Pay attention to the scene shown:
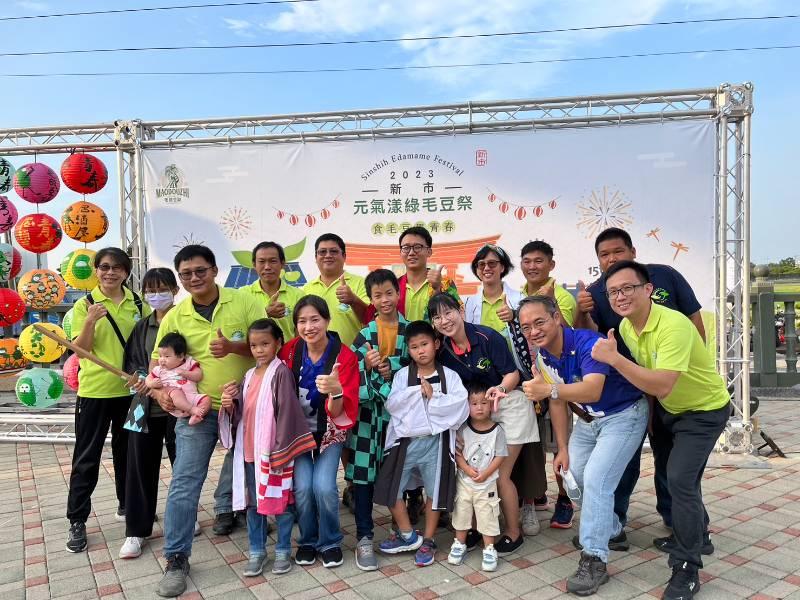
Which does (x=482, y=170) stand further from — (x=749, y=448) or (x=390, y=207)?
(x=749, y=448)

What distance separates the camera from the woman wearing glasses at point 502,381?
10.7 ft

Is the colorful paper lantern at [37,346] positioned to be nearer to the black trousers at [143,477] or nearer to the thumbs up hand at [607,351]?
the black trousers at [143,477]

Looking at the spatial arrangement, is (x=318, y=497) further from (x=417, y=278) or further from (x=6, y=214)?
(x=6, y=214)

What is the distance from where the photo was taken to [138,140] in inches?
230

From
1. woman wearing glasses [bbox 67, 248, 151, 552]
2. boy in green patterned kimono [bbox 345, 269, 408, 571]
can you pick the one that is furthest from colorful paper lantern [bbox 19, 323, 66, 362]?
boy in green patterned kimono [bbox 345, 269, 408, 571]

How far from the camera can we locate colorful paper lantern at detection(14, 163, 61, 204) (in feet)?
19.4

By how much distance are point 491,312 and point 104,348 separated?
254 centimetres

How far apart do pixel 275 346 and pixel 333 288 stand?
2.81ft

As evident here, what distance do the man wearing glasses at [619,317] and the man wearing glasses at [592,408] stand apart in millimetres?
511

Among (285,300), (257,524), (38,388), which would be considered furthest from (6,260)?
(257,524)

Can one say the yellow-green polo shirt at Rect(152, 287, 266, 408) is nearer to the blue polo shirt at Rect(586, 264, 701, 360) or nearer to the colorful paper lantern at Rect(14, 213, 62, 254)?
the blue polo shirt at Rect(586, 264, 701, 360)

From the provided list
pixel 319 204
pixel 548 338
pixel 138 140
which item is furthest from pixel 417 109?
pixel 548 338

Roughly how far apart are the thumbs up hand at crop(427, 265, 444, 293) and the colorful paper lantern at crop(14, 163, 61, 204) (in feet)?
15.6

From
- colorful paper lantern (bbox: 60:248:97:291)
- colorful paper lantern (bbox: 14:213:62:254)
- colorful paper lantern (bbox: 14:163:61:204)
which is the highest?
colorful paper lantern (bbox: 14:163:61:204)
